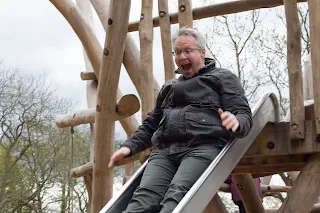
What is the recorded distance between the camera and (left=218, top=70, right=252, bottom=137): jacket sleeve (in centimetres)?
308

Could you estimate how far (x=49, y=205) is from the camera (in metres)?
19.5

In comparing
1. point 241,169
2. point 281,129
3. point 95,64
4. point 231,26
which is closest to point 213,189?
point 281,129

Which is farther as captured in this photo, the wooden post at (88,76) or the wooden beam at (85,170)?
the wooden post at (88,76)

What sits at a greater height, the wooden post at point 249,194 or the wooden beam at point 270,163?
the wooden beam at point 270,163

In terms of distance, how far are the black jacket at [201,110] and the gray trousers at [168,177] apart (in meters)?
0.07

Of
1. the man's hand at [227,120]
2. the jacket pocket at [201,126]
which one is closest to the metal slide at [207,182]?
the jacket pocket at [201,126]

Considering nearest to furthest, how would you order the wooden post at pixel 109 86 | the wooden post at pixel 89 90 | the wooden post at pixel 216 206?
the wooden post at pixel 109 86
the wooden post at pixel 216 206
the wooden post at pixel 89 90

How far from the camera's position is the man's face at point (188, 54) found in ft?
10.7

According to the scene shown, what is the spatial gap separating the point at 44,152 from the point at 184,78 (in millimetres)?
16137

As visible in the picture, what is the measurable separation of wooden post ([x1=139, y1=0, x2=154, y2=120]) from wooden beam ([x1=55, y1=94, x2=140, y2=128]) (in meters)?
0.14

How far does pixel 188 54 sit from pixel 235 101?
1.17ft

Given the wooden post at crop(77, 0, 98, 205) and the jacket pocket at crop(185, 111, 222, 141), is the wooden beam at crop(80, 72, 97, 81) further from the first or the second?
the jacket pocket at crop(185, 111, 222, 141)

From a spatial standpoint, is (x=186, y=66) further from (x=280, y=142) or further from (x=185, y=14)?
(x=185, y=14)

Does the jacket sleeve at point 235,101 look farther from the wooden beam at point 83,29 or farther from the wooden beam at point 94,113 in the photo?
the wooden beam at point 83,29
